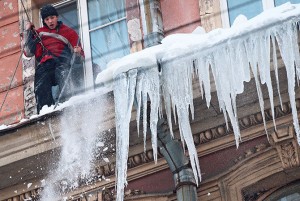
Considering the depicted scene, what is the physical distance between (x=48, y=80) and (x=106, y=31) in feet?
3.12

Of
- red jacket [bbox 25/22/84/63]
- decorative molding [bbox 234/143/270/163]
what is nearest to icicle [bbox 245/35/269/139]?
decorative molding [bbox 234/143/270/163]

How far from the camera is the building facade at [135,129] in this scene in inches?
441

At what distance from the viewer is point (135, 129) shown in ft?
38.0

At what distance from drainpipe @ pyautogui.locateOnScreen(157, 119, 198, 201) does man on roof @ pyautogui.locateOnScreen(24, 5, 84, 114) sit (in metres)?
1.67

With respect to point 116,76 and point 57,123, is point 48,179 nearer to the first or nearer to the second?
point 57,123

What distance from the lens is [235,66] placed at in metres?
11.0

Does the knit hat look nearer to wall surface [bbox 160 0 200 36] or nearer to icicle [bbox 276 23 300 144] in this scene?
wall surface [bbox 160 0 200 36]

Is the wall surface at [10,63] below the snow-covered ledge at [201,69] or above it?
above

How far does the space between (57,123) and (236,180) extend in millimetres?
1926

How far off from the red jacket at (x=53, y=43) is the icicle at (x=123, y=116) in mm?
1615

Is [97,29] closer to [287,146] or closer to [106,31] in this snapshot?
[106,31]

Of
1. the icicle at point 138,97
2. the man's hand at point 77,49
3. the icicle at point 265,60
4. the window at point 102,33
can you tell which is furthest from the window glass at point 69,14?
the icicle at point 265,60

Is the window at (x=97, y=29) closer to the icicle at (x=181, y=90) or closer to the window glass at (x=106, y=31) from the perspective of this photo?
the window glass at (x=106, y=31)

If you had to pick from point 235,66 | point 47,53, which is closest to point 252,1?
point 235,66
